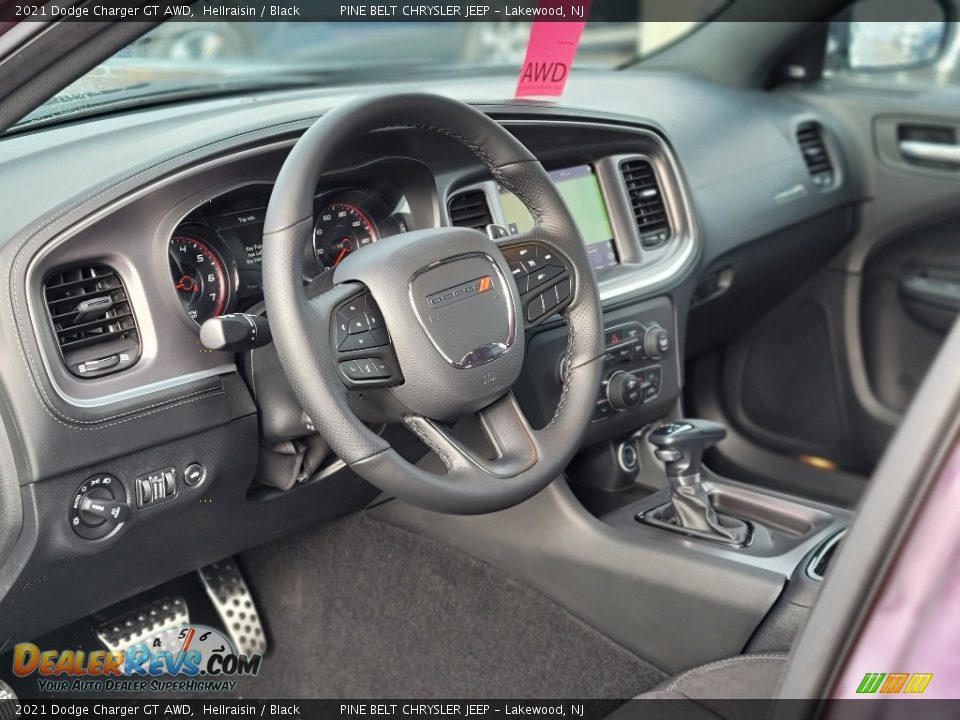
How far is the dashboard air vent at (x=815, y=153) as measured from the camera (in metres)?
2.52

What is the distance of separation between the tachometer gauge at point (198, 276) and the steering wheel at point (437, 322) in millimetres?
140

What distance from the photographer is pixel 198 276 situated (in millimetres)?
1410

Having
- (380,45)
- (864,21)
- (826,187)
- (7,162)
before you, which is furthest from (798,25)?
(7,162)

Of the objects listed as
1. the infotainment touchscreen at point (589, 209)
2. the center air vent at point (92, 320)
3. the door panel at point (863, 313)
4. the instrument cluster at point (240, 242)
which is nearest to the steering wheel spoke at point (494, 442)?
the instrument cluster at point (240, 242)

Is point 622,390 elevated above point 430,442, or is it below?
below

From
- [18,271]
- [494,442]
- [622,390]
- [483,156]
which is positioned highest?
[483,156]

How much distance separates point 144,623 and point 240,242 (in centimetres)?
80

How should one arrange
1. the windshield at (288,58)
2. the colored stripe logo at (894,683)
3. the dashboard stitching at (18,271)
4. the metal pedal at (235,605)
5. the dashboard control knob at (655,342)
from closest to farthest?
the colored stripe logo at (894,683), the dashboard stitching at (18,271), the windshield at (288,58), the dashboard control knob at (655,342), the metal pedal at (235,605)

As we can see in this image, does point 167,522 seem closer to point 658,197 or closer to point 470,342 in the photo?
point 470,342

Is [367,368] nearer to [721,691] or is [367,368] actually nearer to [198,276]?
[198,276]

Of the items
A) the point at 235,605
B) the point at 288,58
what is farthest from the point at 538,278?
the point at 288,58

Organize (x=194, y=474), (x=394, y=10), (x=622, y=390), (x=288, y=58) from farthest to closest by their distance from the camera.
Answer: (x=288, y=58), (x=394, y=10), (x=622, y=390), (x=194, y=474)

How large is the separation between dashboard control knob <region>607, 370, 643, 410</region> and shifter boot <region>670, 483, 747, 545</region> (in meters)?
0.17

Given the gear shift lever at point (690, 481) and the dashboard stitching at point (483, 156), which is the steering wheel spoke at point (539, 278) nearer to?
the dashboard stitching at point (483, 156)
